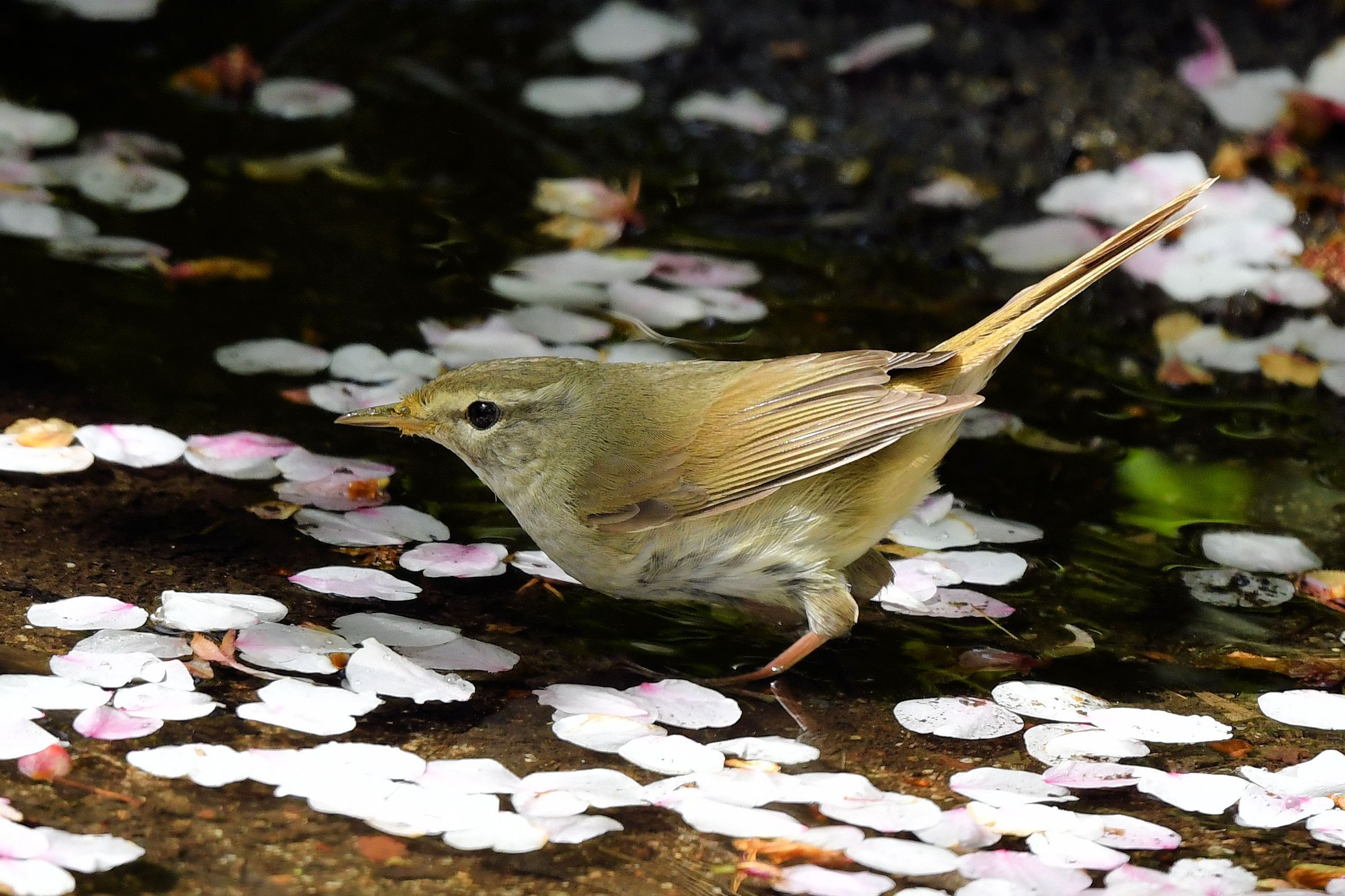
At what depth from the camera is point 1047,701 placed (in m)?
3.92

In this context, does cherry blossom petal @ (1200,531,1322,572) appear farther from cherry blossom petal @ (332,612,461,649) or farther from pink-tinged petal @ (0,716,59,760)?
pink-tinged petal @ (0,716,59,760)

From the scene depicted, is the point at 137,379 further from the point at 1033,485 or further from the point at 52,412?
the point at 1033,485

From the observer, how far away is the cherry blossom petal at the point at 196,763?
10.8 feet

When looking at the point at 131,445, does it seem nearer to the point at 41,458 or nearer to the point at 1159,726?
the point at 41,458

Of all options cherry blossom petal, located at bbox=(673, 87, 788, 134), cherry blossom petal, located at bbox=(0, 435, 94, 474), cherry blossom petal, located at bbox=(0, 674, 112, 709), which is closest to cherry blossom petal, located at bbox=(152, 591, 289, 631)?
cherry blossom petal, located at bbox=(0, 674, 112, 709)

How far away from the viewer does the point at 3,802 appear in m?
3.12

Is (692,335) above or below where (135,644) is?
above

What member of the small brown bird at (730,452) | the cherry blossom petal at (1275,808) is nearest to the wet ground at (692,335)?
the cherry blossom petal at (1275,808)

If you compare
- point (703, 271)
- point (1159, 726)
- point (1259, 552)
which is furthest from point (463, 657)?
point (703, 271)

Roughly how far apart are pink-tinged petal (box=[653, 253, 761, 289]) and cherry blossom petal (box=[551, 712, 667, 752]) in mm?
2641

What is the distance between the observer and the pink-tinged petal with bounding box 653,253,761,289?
19.9ft

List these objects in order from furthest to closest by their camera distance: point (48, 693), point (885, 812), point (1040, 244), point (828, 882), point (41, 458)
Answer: point (1040, 244), point (41, 458), point (48, 693), point (885, 812), point (828, 882)

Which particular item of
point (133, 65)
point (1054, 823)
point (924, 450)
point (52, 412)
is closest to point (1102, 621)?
point (924, 450)

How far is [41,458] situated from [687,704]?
198 centimetres
